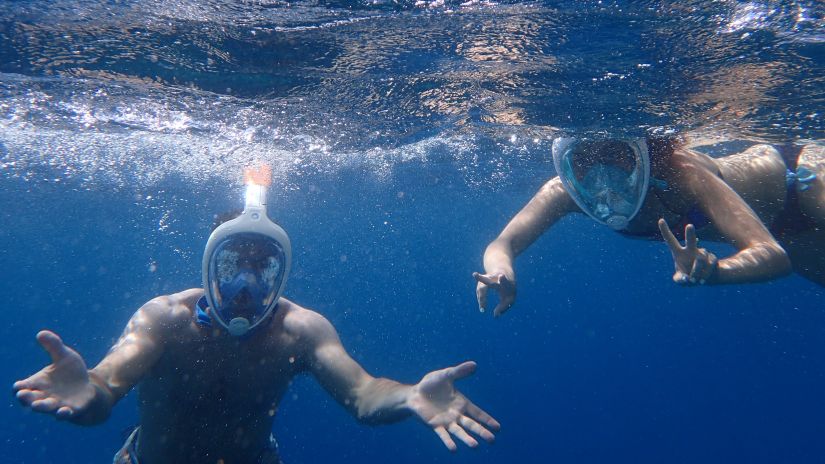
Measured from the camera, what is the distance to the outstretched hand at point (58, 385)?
10.2ft

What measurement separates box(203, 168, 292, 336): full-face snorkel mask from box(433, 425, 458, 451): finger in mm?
2067

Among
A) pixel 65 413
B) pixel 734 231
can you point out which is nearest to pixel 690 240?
pixel 734 231

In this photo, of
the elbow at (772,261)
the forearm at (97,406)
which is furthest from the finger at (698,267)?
the forearm at (97,406)

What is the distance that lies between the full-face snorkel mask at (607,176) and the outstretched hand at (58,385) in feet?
16.6

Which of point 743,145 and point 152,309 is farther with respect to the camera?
point 743,145

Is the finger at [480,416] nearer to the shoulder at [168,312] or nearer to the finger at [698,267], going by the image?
the finger at [698,267]

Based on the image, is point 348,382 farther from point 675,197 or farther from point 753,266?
point 675,197

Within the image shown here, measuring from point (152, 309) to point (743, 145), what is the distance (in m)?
14.2

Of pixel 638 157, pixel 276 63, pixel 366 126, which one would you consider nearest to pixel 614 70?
pixel 638 157

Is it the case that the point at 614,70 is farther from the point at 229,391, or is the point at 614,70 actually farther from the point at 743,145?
the point at 229,391

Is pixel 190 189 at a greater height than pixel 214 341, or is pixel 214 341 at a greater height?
pixel 214 341

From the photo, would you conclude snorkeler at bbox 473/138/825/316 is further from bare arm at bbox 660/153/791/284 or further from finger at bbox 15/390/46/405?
finger at bbox 15/390/46/405

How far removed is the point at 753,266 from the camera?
3660 mm

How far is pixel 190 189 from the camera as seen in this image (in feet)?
82.9
